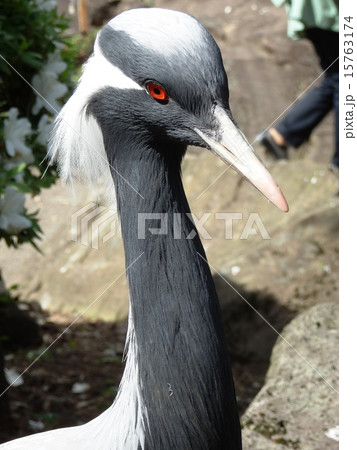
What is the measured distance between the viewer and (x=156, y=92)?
2.03m

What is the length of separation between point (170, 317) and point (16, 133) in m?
1.67

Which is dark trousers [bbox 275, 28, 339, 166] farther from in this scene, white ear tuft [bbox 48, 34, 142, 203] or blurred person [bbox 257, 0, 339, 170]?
white ear tuft [bbox 48, 34, 142, 203]

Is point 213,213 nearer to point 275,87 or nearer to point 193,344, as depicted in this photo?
point 275,87

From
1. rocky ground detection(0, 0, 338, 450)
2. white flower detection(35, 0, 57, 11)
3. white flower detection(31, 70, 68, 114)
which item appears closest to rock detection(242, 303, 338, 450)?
rocky ground detection(0, 0, 338, 450)

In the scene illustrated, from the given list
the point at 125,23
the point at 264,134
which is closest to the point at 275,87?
the point at 264,134

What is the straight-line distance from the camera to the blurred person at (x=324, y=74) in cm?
509

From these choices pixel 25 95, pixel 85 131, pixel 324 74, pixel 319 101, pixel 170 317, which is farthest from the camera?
pixel 319 101

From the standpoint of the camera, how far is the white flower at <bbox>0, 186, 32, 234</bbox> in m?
3.45

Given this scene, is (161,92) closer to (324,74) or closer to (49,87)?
(49,87)

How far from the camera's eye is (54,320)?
18.6 feet

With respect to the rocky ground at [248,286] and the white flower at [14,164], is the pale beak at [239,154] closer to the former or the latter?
the rocky ground at [248,286]

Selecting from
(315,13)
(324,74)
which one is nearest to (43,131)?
(315,13)

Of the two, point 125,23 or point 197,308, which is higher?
point 125,23

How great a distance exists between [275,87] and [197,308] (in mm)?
5821
